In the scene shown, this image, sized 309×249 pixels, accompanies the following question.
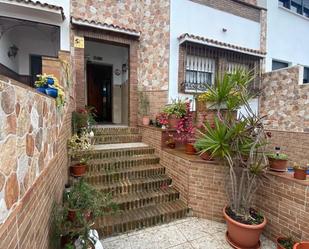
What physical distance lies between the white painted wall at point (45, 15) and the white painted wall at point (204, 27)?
3.07 metres

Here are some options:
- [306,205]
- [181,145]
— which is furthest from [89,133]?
[306,205]

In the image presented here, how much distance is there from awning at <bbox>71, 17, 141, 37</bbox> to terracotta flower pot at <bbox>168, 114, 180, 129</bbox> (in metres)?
3.02

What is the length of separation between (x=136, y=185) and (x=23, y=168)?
2.93 m

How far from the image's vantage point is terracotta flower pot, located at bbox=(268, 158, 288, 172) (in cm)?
325

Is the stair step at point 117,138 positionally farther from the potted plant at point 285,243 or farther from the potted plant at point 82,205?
the potted plant at point 285,243

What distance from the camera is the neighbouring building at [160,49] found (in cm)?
549

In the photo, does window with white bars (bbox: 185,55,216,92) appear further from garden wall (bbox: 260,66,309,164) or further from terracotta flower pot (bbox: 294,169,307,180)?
terracotta flower pot (bbox: 294,169,307,180)

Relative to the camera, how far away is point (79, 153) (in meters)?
4.45

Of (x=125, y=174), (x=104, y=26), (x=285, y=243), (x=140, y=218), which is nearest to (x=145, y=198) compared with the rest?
(x=140, y=218)

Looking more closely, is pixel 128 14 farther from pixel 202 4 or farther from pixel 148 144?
pixel 148 144

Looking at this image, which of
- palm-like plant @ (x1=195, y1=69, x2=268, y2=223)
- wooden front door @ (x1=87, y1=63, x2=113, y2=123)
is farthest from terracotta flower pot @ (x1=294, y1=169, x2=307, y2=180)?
wooden front door @ (x1=87, y1=63, x2=113, y2=123)

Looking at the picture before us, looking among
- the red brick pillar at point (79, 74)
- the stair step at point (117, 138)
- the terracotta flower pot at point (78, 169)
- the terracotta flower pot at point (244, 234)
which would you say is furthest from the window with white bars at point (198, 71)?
the terracotta flower pot at point (244, 234)

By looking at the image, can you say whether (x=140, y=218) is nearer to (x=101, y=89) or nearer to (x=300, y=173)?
(x=300, y=173)

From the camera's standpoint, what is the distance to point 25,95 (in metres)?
1.50
